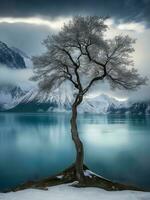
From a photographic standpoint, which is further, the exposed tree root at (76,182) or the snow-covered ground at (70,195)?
the exposed tree root at (76,182)

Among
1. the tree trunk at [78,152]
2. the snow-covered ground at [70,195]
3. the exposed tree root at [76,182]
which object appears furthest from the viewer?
the tree trunk at [78,152]

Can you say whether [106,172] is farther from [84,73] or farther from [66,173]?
[84,73]

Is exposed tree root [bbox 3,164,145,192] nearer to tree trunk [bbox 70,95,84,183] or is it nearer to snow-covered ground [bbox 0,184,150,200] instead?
tree trunk [bbox 70,95,84,183]

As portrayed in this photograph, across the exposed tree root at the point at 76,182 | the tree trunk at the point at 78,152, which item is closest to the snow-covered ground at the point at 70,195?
the exposed tree root at the point at 76,182

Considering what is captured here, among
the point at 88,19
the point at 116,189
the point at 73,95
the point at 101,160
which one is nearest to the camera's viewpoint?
the point at 116,189

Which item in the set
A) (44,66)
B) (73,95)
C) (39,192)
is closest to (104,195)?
(39,192)

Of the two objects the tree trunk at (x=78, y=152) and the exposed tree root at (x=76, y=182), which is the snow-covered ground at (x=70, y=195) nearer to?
the exposed tree root at (x=76, y=182)

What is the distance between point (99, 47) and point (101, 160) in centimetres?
2255

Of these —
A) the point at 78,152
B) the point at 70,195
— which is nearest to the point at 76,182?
the point at 78,152

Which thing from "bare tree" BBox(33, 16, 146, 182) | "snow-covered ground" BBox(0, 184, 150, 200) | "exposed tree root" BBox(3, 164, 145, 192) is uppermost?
"bare tree" BBox(33, 16, 146, 182)

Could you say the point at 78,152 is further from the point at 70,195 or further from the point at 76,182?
the point at 70,195

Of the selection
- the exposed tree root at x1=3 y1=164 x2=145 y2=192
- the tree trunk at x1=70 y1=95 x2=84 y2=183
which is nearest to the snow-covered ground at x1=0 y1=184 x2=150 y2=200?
the exposed tree root at x1=3 y1=164 x2=145 y2=192

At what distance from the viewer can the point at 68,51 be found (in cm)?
1816

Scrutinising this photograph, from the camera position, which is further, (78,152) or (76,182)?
(78,152)
